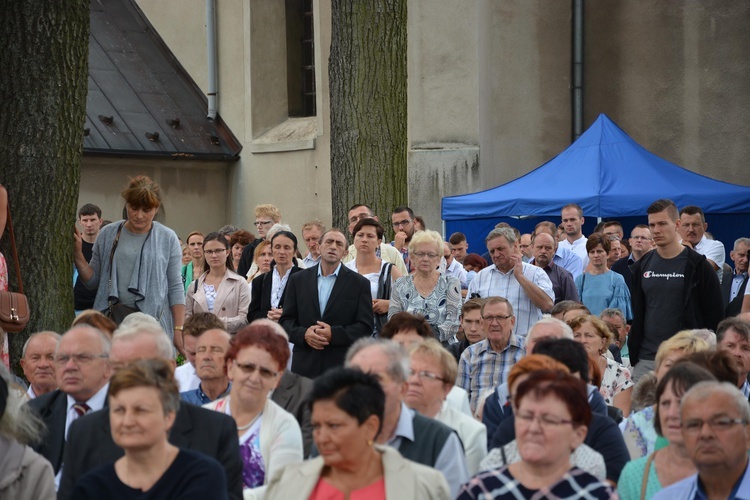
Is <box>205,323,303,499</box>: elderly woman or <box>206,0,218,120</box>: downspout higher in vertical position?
<box>206,0,218,120</box>: downspout

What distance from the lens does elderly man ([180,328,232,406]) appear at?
23.4ft

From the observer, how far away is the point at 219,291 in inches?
452

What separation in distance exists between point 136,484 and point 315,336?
4.64 metres

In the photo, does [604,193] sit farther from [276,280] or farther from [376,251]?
[276,280]

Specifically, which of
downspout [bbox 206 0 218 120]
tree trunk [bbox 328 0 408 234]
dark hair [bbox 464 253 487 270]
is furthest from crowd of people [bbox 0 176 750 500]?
downspout [bbox 206 0 218 120]

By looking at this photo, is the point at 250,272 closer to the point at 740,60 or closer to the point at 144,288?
the point at 144,288

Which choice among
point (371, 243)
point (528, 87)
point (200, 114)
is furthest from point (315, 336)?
point (200, 114)

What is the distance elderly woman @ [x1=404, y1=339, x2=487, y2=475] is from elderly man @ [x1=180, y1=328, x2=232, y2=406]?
1.21 meters

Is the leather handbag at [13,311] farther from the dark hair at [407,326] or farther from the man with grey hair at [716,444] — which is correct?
the man with grey hair at [716,444]

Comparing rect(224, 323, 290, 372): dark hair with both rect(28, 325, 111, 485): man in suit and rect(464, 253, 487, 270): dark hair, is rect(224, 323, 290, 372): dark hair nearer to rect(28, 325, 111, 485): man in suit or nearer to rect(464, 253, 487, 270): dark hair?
rect(28, 325, 111, 485): man in suit

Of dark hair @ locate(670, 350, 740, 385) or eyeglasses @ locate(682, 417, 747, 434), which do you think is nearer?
eyeglasses @ locate(682, 417, 747, 434)

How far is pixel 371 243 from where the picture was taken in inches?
409

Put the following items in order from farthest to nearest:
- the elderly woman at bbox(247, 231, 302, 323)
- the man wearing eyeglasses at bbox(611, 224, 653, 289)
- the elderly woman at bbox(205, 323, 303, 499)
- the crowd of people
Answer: the man wearing eyeglasses at bbox(611, 224, 653, 289)
the elderly woman at bbox(247, 231, 302, 323)
the elderly woman at bbox(205, 323, 303, 499)
the crowd of people

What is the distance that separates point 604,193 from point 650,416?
9.07 metres
